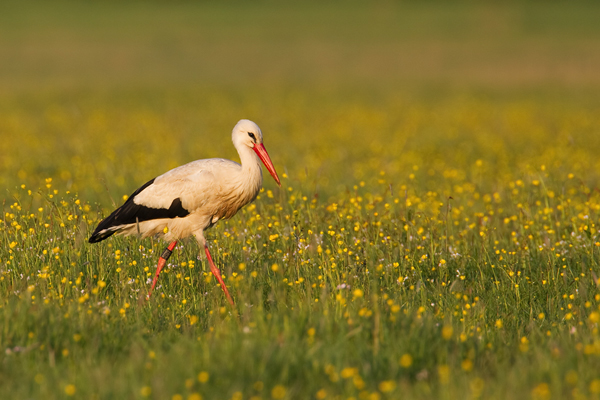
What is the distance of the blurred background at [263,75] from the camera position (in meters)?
14.4

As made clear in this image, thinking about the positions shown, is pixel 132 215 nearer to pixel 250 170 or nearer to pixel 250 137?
pixel 250 170

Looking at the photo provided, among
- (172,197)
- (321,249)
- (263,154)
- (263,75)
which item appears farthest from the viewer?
(263,75)

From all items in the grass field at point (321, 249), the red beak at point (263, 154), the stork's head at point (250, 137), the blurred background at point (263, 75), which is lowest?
the grass field at point (321, 249)

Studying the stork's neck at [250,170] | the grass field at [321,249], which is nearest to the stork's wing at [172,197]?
the stork's neck at [250,170]

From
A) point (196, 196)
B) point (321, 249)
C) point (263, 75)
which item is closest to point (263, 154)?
point (196, 196)

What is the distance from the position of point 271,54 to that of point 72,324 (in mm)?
41312

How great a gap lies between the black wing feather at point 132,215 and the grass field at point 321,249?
18cm

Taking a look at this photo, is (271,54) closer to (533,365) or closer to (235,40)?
(235,40)

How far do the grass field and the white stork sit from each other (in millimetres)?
269

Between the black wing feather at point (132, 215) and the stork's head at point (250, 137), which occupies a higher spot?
the stork's head at point (250, 137)

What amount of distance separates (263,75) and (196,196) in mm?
30641

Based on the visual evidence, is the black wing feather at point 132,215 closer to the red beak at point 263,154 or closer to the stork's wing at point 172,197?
the stork's wing at point 172,197

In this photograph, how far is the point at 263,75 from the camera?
35938 millimetres

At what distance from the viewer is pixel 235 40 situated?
49.4 meters
